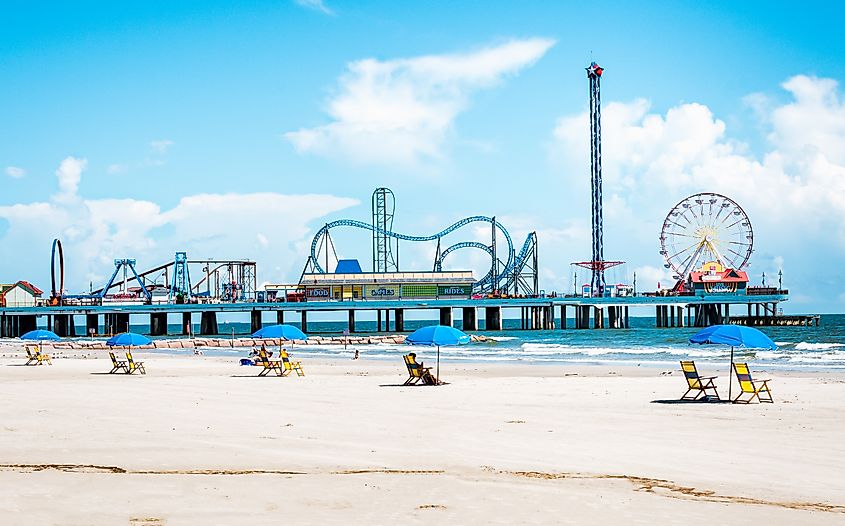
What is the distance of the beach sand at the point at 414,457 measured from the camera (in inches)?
275

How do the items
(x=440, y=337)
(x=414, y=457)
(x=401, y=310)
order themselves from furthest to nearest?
(x=401, y=310)
(x=440, y=337)
(x=414, y=457)

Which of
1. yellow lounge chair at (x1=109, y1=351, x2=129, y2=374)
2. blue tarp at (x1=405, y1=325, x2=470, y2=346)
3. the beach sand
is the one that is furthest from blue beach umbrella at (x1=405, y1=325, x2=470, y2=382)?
yellow lounge chair at (x1=109, y1=351, x2=129, y2=374)

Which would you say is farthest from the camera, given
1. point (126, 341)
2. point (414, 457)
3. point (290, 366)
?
point (126, 341)

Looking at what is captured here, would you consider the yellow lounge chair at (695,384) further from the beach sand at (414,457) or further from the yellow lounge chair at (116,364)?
the yellow lounge chair at (116,364)

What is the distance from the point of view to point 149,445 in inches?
402

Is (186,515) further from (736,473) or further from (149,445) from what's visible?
(736,473)

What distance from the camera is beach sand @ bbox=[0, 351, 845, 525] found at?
22.9ft

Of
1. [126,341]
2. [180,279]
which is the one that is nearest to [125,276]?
[180,279]

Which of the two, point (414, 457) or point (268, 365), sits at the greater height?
point (414, 457)

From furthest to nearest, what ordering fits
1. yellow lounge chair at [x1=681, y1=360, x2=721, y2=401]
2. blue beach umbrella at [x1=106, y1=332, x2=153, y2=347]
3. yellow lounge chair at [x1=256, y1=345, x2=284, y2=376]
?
blue beach umbrella at [x1=106, y1=332, x2=153, y2=347], yellow lounge chair at [x1=256, y1=345, x2=284, y2=376], yellow lounge chair at [x1=681, y1=360, x2=721, y2=401]

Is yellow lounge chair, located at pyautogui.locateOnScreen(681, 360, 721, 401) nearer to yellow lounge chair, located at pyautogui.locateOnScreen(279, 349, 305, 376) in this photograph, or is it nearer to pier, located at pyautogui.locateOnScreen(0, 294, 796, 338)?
yellow lounge chair, located at pyautogui.locateOnScreen(279, 349, 305, 376)

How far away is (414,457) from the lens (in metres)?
9.76

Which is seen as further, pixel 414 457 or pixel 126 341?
pixel 126 341

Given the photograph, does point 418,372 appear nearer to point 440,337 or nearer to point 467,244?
point 440,337
